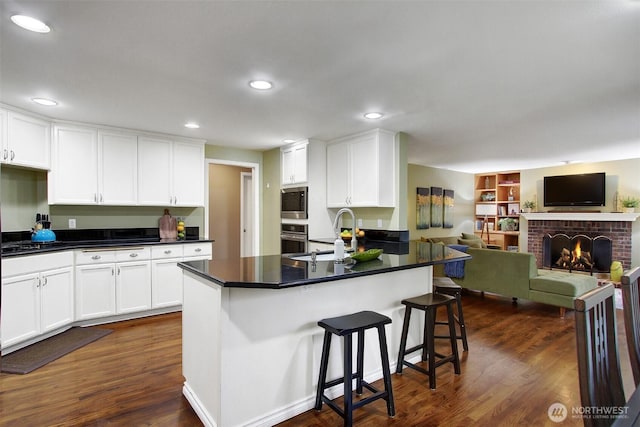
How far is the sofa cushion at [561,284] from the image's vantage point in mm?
4035

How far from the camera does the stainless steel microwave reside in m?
4.69

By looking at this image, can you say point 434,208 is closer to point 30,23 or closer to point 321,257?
point 321,257

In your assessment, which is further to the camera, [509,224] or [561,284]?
[509,224]

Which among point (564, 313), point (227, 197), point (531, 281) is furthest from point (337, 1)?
point (227, 197)

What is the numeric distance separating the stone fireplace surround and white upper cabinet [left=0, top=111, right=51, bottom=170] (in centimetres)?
818

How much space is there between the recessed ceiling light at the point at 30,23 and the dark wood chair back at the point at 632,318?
3.06 m

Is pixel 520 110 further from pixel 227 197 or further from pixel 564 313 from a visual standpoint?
pixel 227 197

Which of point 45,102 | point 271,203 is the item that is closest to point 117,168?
point 45,102

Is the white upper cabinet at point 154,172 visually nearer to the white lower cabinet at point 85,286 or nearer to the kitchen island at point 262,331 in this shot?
the white lower cabinet at point 85,286

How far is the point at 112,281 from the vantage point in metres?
3.78

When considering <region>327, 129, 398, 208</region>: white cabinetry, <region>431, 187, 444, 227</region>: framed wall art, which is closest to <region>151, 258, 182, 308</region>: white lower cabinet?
<region>327, 129, 398, 208</region>: white cabinetry

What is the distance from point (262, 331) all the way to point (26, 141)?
3.15 metres

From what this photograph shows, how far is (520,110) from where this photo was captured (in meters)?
3.35

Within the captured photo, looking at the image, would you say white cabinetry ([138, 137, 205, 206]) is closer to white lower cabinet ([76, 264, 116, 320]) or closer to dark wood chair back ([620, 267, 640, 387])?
white lower cabinet ([76, 264, 116, 320])
